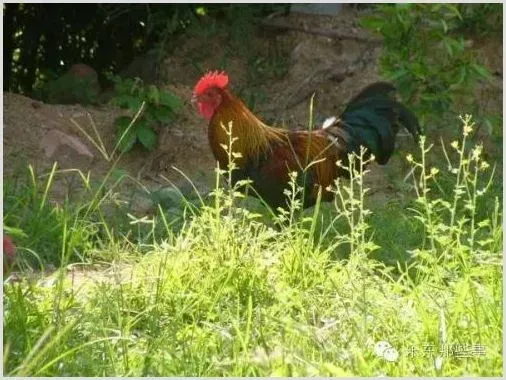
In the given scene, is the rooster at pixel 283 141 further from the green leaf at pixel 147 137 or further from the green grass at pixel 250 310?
the green leaf at pixel 147 137

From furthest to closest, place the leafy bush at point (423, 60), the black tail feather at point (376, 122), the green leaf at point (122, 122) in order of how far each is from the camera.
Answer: the green leaf at point (122, 122) < the leafy bush at point (423, 60) < the black tail feather at point (376, 122)

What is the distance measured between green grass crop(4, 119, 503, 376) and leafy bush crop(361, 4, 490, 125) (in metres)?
1.87

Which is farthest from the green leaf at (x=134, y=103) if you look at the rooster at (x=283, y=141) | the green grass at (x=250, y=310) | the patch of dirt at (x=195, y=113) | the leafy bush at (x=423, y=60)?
the green grass at (x=250, y=310)

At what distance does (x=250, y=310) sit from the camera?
348 cm

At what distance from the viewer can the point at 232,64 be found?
8.09m

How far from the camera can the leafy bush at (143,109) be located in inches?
270

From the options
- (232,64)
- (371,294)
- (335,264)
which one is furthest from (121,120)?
(371,294)

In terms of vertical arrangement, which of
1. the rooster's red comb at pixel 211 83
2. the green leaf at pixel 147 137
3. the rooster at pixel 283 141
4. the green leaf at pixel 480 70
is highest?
the green leaf at pixel 480 70

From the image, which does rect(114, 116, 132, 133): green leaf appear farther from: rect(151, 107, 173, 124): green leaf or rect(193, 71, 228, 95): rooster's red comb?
rect(193, 71, 228, 95): rooster's red comb

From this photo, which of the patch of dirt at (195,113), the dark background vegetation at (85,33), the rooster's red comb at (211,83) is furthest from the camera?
the dark background vegetation at (85,33)

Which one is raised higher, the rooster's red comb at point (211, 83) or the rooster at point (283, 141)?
the rooster's red comb at point (211, 83)

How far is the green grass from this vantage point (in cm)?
331

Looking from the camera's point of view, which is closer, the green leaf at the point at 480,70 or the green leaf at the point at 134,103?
the green leaf at the point at 480,70

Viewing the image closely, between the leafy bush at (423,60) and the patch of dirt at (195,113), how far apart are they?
44 centimetres
